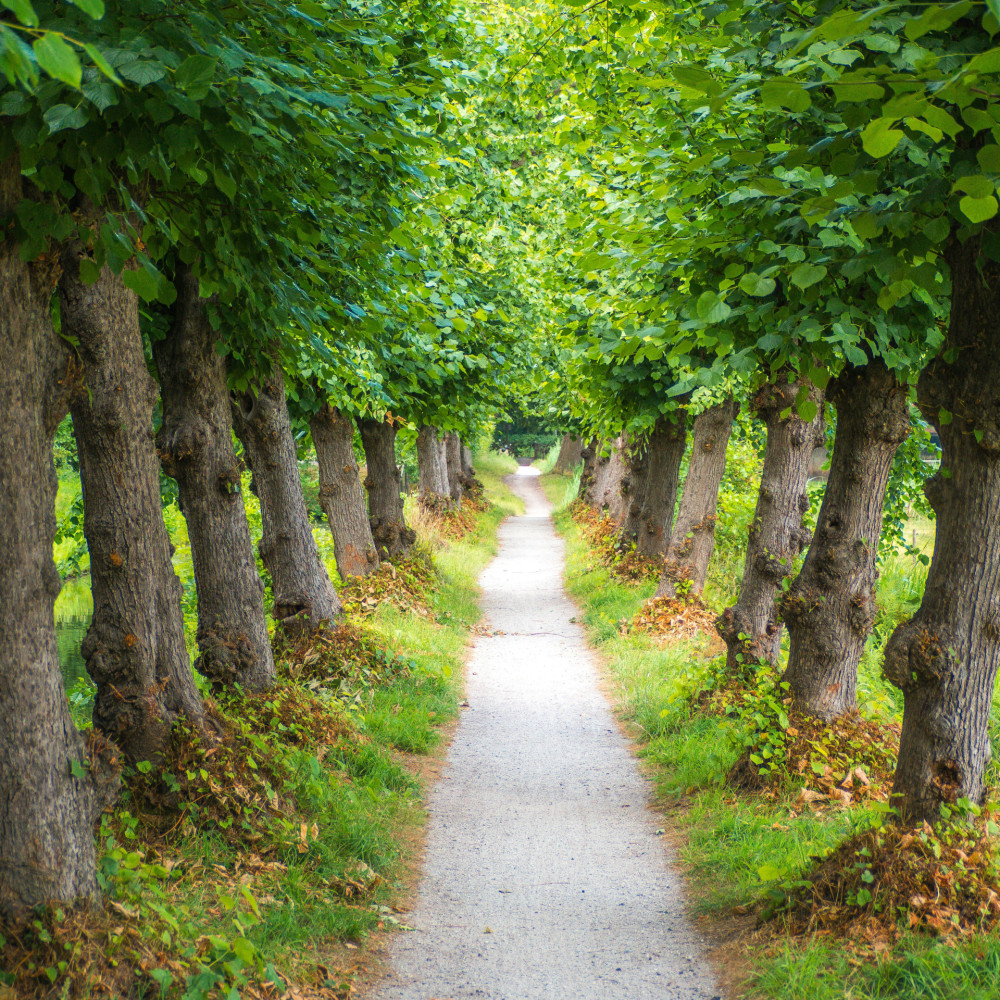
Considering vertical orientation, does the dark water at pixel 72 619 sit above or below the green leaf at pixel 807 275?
below

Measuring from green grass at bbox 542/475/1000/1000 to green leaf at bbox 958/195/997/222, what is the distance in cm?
298

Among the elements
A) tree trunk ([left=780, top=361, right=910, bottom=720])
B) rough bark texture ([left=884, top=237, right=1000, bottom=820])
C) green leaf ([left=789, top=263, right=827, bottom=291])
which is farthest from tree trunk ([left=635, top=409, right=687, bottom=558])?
green leaf ([left=789, top=263, right=827, bottom=291])

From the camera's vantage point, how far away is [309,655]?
920cm

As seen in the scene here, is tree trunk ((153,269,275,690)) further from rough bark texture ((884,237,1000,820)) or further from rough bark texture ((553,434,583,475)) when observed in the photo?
rough bark texture ((553,434,583,475))

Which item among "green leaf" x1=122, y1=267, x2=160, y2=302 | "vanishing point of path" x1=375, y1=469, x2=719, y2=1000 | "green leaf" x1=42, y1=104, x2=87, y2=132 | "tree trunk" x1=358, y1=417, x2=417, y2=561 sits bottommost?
"vanishing point of path" x1=375, y1=469, x2=719, y2=1000

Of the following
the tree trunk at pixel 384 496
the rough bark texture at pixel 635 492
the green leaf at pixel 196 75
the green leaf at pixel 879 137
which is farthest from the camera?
the rough bark texture at pixel 635 492

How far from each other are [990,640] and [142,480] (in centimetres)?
466

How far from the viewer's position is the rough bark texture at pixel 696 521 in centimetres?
1333

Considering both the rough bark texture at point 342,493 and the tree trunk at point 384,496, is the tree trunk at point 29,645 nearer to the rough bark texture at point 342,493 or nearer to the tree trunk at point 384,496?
the rough bark texture at point 342,493

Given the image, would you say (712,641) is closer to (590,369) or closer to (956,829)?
(590,369)

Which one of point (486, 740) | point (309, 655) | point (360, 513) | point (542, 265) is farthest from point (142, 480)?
Answer: point (542, 265)

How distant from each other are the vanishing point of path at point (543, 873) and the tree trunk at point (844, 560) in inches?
68.3

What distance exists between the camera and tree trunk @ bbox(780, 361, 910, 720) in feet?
20.6

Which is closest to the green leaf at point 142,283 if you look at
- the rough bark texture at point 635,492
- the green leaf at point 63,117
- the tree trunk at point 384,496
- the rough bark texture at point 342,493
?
the green leaf at point 63,117
